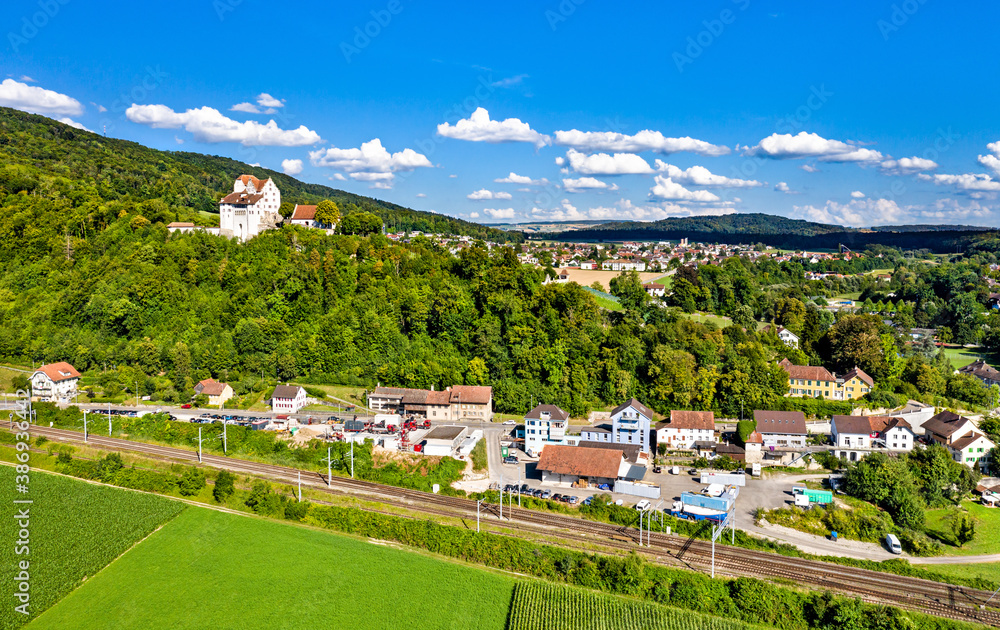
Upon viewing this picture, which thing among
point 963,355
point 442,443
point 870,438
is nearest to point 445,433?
point 442,443

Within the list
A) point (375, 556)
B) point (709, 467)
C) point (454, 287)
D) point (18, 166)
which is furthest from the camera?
point (18, 166)

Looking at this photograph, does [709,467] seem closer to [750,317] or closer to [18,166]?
[750,317]

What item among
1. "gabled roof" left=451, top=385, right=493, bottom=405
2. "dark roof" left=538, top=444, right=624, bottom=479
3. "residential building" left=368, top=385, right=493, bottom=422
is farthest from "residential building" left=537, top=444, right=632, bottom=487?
"residential building" left=368, top=385, right=493, bottom=422

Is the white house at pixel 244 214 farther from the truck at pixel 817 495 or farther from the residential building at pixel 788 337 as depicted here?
the truck at pixel 817 495

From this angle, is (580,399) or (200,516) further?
(580,399)

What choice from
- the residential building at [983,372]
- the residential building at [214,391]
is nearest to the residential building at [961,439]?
the residential building at [983,372]

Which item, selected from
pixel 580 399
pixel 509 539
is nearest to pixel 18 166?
pixel 580 399

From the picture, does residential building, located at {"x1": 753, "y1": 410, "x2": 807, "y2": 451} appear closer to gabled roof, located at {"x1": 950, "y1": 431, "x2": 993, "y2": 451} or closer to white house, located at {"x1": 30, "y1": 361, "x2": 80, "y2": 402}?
gabled roof, located at {"x1": 950, "y1": 431, "x2": 993, "y2": 451}
